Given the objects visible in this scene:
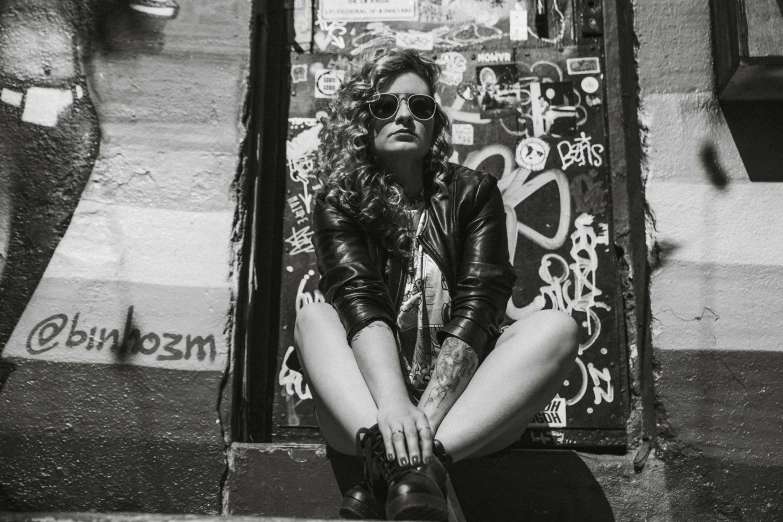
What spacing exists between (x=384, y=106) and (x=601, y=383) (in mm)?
1494

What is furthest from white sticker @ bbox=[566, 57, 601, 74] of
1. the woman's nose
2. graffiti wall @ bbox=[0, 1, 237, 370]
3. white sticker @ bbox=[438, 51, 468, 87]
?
graffiti wall @ bbox=[0, 1, 237, 370]

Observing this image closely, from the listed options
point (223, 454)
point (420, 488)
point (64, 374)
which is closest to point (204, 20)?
point (64, 374)

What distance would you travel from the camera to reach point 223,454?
275 cm

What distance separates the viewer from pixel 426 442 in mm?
1898

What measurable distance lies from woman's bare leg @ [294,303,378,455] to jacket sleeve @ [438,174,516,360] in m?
0.33

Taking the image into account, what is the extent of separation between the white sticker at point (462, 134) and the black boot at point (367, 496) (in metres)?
1.70

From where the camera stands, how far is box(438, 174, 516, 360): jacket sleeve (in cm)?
225

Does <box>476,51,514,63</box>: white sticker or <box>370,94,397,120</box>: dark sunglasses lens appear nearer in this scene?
<box>370,94,397,120</box>: dark sunglasses lens

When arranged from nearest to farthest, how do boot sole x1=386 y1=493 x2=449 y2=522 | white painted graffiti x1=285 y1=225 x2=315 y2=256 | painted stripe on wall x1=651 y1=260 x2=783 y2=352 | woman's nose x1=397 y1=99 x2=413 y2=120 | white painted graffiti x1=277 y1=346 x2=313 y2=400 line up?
boot sole x1=386 y1=493 x2=449 y2=522 → woman's nose x1=397 y1=99 x2=413 y2=120 → painted stripe on wall x1=651 y1=260 x2=783 y2=352 → white painted graffiti x1=277 y1=346 x2=313 y2=400 → white painted graffiti x1=285 y1=225 x2=315 y2=256

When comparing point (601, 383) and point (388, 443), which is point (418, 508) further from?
point (601, 383)

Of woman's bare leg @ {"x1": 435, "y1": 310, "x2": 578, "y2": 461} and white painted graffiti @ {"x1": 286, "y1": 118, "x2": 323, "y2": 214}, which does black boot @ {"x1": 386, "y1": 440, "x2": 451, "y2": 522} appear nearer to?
woman's bare leg @ {"x1": 435, "y1": 310, "x2": 578, "y2": 461}

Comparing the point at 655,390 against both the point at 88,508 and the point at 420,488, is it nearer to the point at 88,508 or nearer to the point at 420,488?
the point at 420,488

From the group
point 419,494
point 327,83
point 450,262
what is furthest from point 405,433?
point 327,83

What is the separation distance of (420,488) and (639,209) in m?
1.86
